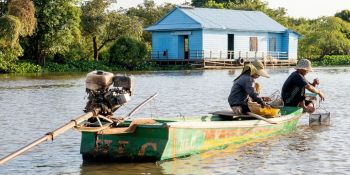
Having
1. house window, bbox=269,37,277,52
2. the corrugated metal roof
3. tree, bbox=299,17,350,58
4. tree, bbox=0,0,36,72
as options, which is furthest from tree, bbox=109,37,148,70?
tree, bbox=299,17,350,58

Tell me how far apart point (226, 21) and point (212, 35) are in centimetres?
281

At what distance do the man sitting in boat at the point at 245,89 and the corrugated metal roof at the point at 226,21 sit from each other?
1440 inches

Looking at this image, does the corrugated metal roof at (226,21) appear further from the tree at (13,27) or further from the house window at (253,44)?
the tree at (13,27)

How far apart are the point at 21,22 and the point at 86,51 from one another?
11.2 metres

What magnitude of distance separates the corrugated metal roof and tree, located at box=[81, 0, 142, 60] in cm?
161

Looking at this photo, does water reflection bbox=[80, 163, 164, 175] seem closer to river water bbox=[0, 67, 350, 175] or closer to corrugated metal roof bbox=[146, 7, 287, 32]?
river water bbox=[0, 67, 350, 175]

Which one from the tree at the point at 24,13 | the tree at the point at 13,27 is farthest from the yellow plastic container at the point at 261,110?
the tree at the point at 24,13

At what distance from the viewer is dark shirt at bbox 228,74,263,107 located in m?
12.8

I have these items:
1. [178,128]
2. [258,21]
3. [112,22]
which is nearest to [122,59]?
[112,22]

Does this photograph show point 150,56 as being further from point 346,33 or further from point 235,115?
point 235,115

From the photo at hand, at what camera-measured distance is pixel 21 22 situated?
40.3 metres

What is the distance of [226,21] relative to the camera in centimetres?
5362

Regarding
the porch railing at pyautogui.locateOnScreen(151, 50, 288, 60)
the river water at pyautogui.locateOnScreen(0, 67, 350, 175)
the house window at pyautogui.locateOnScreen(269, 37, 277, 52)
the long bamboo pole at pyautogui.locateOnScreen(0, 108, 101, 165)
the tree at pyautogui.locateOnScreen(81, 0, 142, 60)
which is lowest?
the river water at pyautogui.locateOnScreen(0, 67, 350, 175)

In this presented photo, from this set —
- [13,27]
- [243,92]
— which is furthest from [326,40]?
[243,92]
